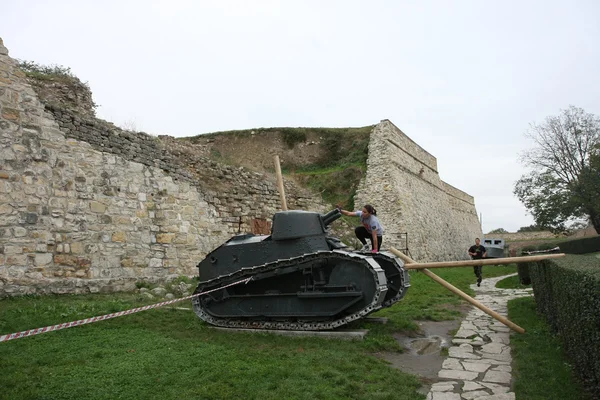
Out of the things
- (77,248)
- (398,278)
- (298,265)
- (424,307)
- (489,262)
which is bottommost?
(424,307)

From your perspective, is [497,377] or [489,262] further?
[489,262]

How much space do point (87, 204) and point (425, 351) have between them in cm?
759

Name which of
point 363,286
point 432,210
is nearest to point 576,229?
point 432,210

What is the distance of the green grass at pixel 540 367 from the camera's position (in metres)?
4.20

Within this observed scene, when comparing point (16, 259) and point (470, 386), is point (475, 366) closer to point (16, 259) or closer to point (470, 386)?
point (470, 386)

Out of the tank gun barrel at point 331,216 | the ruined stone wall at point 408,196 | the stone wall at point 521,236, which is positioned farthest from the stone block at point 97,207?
the stone wall at point 521,236

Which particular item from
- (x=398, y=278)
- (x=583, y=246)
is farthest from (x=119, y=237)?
(x=583, y=246)

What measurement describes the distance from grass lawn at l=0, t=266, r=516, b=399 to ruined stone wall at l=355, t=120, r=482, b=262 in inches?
536

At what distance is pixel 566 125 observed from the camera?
3027 cm

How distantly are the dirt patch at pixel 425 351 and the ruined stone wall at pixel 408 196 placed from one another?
13.0 metres

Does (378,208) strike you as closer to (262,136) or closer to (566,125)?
(262,136)

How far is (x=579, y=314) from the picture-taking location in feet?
13.8

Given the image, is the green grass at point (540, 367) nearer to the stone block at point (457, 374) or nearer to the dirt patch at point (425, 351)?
the stone block at point (457, 374)

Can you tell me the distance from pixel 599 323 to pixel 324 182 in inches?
760
